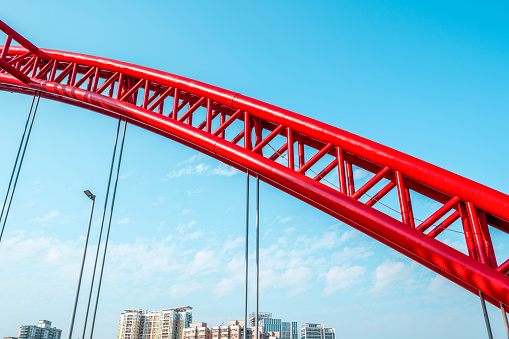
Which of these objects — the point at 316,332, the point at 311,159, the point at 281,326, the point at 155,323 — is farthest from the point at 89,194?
the point at 281,326

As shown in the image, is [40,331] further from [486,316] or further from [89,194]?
[486,316]

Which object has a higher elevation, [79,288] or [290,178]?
[290,178]

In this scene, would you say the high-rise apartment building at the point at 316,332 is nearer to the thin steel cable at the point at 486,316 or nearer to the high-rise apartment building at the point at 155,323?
the high-rise apartment building at the point at 155,323

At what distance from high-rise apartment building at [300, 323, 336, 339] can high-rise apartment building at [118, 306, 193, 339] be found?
2594 centimetres

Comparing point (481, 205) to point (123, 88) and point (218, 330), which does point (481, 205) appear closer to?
point (123, 88)

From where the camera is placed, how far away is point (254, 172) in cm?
942

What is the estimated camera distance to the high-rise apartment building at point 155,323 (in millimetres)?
69188

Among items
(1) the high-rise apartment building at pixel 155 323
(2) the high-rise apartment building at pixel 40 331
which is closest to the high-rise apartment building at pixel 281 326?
(1) the high-rise apartment building at pixel 155 323

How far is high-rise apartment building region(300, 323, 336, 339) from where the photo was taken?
84312 mm

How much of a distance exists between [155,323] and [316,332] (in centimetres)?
3425

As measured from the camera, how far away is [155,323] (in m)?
71.4

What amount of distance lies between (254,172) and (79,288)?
177 inches

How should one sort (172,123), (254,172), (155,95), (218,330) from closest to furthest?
(254,172) → (172,123) → (155,95) → (218,330)

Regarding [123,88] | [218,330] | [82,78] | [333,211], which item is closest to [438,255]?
[333,211]
